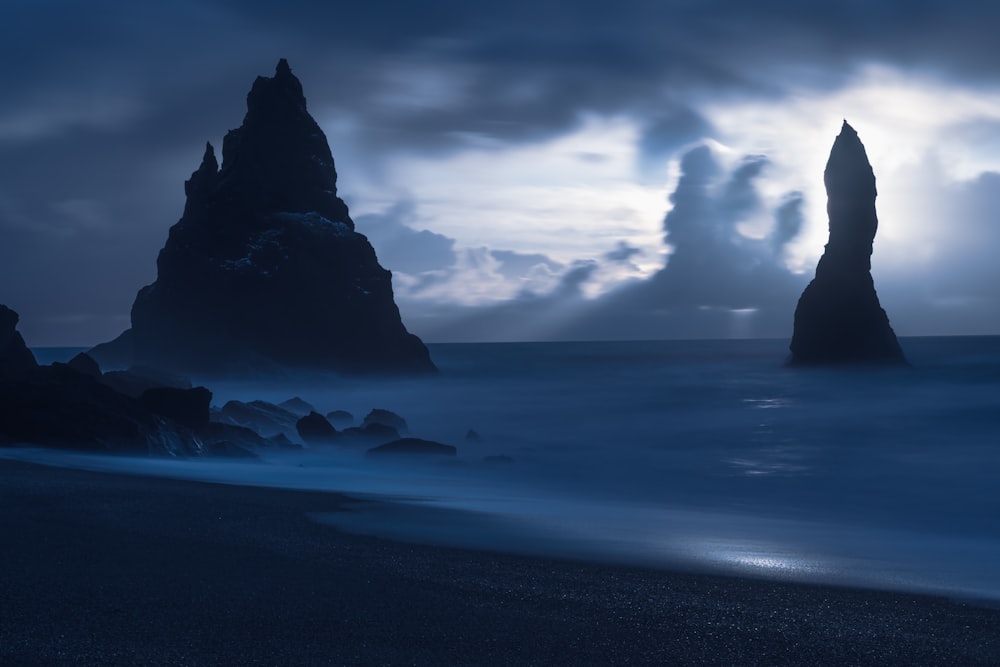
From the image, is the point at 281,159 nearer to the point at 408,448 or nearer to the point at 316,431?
the point at 316,431

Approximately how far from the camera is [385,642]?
512 centimetres

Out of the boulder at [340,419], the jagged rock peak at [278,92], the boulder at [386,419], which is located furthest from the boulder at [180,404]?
the jagged rock peak at [278,92]

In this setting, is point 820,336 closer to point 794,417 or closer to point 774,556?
point 794,417

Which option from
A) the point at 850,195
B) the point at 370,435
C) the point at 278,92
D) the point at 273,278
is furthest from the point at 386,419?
the point at 278,92

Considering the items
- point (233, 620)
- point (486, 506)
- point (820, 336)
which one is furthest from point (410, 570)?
point (820, 336)

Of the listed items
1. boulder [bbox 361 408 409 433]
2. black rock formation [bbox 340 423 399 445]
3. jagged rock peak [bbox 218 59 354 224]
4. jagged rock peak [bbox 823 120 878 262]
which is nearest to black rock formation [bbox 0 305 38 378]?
black rock formation [bbox 340 423 399 445]

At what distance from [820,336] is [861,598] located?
73404 millimetres

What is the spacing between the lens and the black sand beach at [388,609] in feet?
16.4

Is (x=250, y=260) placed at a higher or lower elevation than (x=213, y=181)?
lower

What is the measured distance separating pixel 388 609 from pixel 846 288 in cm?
7583

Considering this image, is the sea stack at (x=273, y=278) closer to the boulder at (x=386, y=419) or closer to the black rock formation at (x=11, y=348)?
the boulder at (x=386, y=419)

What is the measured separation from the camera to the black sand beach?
16.4 feet

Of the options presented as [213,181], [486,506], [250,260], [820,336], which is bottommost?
[486,506]

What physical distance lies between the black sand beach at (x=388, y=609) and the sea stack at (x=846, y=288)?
70775 millimetres
